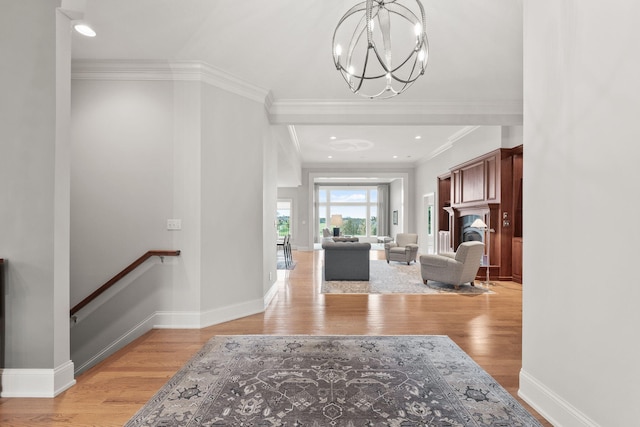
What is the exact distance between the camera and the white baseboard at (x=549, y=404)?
1682mm

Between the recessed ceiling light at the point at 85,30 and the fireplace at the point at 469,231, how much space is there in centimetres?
694

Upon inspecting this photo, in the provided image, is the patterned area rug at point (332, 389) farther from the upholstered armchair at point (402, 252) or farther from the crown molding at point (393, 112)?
the upholstered armchair at point (402, 252)

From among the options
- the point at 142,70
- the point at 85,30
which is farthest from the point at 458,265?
the point at 85,30

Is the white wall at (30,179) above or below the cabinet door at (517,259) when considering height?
above

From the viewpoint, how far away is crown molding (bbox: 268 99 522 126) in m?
4.67

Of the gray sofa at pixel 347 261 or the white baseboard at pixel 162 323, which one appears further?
the gray sofa at pixel 347 261

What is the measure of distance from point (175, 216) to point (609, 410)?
3780 millimetres

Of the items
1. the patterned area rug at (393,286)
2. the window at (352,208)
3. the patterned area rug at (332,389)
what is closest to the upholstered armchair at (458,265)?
the patterned area rug at (393,286)

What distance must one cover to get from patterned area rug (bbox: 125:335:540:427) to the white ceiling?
2.95 m

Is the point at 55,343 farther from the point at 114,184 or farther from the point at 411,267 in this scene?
the point at 411,267

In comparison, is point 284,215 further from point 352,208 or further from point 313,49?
point 313,49

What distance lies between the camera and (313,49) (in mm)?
3291

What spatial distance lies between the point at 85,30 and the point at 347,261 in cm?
498

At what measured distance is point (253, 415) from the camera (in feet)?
6.41
